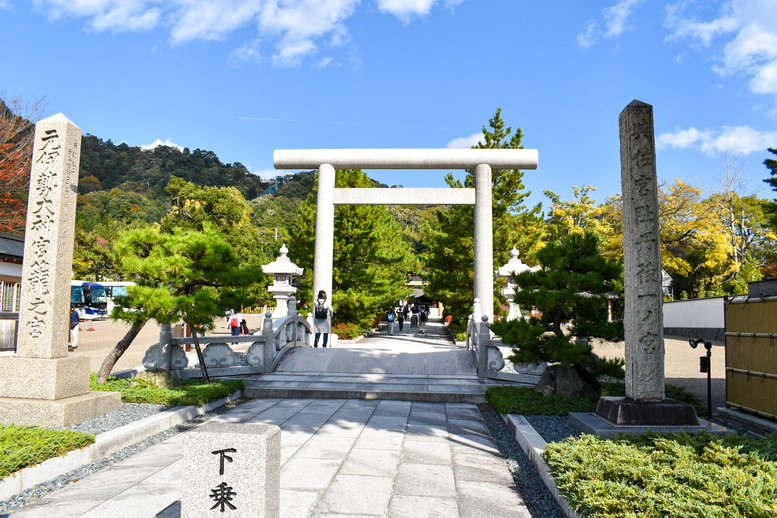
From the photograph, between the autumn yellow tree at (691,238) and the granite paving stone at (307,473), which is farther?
the autumn yellow tree at (691,238)

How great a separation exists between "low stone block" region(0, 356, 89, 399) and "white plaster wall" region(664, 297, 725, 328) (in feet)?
70.5

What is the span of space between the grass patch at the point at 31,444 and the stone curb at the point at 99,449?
48 mm

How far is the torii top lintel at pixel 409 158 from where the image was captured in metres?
13.7

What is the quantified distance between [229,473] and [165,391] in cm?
507

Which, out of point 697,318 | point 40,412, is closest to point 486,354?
point 40,412

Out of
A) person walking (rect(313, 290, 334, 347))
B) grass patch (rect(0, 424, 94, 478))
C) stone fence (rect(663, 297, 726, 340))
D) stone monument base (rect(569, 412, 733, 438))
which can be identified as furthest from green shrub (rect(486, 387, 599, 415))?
stone fence (rect(663, 297, 726, 340))

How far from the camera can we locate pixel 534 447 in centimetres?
492

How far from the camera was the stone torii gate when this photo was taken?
Answer: 44.9ft

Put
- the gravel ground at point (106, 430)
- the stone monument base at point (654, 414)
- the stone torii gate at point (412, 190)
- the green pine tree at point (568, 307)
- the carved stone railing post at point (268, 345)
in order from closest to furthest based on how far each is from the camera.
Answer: the gravel ground at point (106, 430) → the stone monument base at point (654, 414) → the green pine tree at point (568, 307) → the carved stone railing post at point (268, 345) → the stone torii gate at point (412, 190)

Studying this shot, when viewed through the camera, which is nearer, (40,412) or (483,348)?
(40,412)

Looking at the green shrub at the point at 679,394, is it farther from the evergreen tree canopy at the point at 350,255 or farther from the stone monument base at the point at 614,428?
the evergreen tree canopy at the point at 350,255

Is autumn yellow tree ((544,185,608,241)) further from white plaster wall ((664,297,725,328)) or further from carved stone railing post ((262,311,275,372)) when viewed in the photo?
carved stone railing post ((262,311,275,372))

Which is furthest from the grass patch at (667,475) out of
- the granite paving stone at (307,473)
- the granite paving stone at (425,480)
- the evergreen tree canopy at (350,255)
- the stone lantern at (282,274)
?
the evergreen tree canopy at (350,255)

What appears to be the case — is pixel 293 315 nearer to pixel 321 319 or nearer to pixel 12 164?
pixel 321 319
